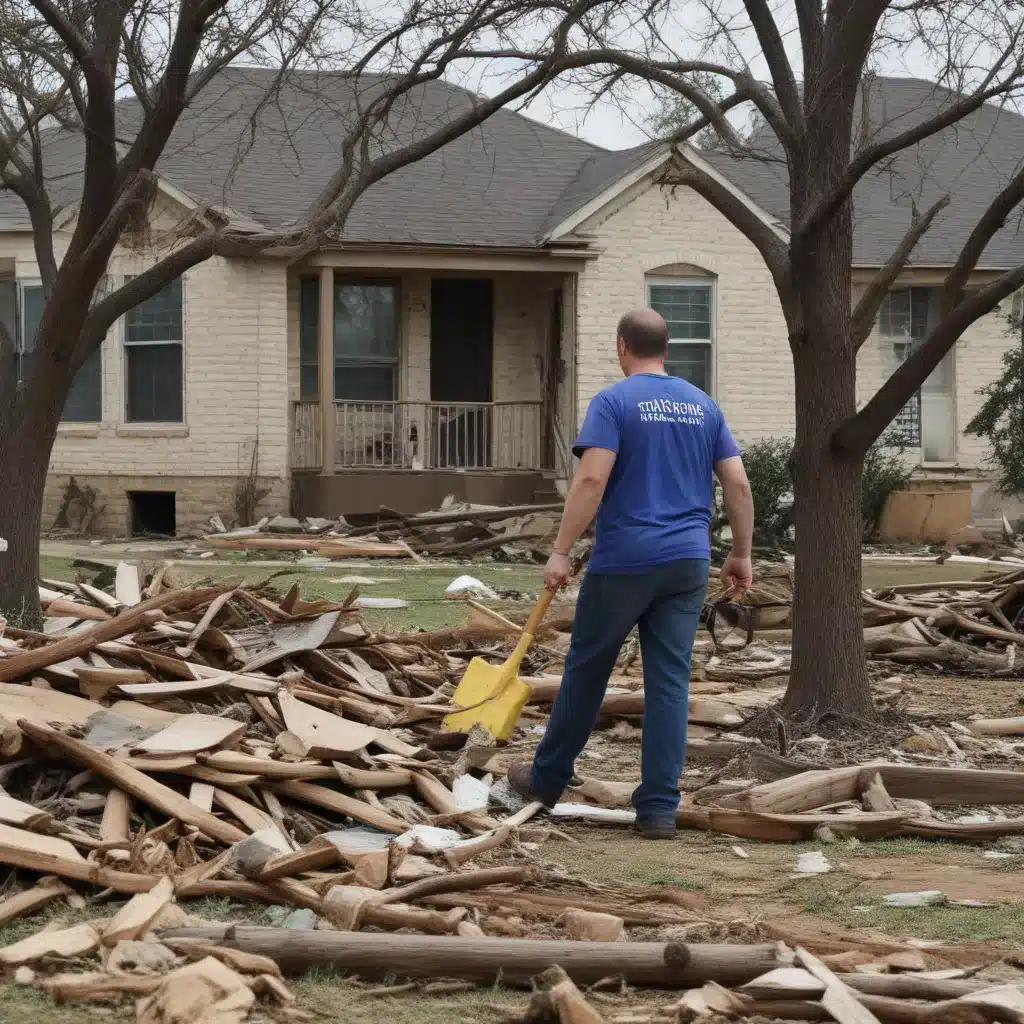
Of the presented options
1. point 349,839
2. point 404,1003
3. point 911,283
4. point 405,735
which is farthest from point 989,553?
point 404,1003

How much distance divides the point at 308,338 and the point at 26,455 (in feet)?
44.8

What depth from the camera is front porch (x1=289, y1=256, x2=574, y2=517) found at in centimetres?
2284

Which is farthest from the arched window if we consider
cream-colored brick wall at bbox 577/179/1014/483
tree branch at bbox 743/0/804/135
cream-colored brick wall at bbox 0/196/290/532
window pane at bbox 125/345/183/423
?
tree branch at bbox 743/0/804/135

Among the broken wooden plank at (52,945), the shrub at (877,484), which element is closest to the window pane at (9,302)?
the shrub at (877,484)

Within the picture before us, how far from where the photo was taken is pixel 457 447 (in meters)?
23.3

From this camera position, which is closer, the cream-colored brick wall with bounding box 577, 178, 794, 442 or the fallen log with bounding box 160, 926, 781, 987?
the fallen log with bounding box 160, 926, 781, 987

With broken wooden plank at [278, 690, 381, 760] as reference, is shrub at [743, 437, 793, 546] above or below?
above

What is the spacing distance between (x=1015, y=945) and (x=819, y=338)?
4109mm

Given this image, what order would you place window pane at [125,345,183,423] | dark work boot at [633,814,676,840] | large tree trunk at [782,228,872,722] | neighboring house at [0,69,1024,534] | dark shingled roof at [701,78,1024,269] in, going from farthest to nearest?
1. dark shingled roof at [701,78,1024,269]
2. window pane at [125,345,183,423]
3. neighboring house at [0,69,1024,534]
4. large tree trunk at [782,228,872,722]
5. dark work boot at [633,814,676,840]

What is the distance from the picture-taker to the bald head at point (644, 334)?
625 cm

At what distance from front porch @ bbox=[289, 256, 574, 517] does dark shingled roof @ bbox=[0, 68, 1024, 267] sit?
88 centimetres

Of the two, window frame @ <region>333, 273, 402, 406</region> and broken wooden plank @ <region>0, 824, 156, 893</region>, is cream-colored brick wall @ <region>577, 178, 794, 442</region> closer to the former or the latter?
window frame @ <region>333, 273, 402, 406</region>

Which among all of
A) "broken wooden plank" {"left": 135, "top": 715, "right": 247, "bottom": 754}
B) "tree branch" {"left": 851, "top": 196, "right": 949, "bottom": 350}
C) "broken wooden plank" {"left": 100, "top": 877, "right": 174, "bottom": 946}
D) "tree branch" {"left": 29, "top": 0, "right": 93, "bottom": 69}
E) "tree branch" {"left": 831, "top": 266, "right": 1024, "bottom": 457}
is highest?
"tree branch" {"left": 29, "top": 0, "right": 93, "bottom": 69}

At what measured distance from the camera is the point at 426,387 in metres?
24.0
